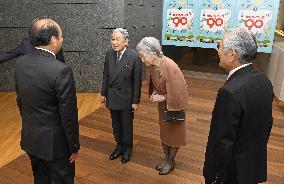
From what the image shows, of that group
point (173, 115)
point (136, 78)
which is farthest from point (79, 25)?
point (173, 115)

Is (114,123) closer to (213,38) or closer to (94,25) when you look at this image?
(94,25)

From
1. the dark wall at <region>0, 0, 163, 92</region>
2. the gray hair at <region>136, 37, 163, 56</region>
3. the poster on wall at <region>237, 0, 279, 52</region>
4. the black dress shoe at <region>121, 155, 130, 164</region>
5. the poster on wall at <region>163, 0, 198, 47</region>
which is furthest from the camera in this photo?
the poster on wall at <region>163, 0, 198, 47</region>

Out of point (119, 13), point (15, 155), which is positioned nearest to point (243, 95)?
point (15, 155)

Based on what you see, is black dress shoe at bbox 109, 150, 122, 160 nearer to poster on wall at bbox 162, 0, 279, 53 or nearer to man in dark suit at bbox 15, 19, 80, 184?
man in dark suit at bbox 15, 19, 80, 184

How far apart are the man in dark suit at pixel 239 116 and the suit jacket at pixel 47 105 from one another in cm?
99

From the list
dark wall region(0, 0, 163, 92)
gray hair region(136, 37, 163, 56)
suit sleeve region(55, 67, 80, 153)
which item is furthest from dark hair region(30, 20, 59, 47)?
dark wall region(0, 0, 163, 92)

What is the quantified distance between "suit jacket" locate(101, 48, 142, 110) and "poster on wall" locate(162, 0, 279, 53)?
3.90 m

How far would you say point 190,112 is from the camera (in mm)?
5059

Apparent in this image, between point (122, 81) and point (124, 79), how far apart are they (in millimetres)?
33

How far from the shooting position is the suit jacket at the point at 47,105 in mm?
1985

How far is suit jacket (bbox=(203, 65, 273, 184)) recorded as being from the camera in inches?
66.5

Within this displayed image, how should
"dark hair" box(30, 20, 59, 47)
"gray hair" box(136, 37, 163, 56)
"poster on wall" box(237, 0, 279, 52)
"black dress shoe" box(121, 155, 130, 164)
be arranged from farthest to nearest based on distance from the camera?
"poster on wall" box(237, 0, 279, 52), "black dress shoe" box(121, 155, 130, 164), "gray hair" box(136, 37, 163, 56), "dark hair" box(30, 20, 59, 47)

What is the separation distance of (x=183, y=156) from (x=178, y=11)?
4185 mm

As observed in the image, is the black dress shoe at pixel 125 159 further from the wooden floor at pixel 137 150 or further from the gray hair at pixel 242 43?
the gray hair at pixel 242 43
